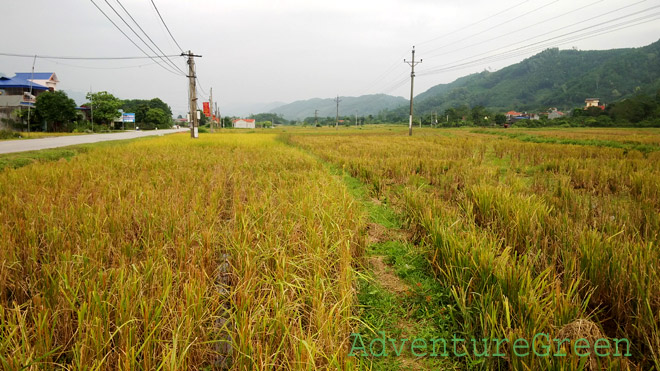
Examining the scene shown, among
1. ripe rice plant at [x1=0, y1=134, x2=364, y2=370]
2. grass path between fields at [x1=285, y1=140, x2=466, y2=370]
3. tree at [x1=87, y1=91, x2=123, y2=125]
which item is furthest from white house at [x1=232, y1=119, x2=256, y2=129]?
grass path between fields at [x1=285, y1=140, x2=466, y2=370]

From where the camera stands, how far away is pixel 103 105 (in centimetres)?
4525

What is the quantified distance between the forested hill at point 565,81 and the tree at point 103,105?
9244 cm

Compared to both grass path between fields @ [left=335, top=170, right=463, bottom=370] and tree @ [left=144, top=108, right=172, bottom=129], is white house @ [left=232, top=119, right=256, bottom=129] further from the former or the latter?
grass path between fields @ [left=335, top=170, right=463, bottom=370]

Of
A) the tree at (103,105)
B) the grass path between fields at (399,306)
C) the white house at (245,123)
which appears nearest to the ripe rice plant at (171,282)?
the grass path between fields at (399,306)

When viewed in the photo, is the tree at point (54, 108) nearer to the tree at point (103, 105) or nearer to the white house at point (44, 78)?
→ the tree at point (103, 105)

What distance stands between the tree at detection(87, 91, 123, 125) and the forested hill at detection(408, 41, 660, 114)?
92.4 m

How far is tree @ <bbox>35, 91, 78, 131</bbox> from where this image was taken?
103ft

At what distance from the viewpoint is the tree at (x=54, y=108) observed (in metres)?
31.3

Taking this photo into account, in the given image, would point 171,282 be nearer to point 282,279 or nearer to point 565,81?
point 282,279

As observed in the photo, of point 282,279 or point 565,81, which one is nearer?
point 282,279

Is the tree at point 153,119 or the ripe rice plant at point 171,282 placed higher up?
the tree at point 153,119

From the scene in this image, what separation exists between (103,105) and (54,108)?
49.9 feet

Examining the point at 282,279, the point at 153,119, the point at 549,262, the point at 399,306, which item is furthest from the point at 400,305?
the point at 153,119

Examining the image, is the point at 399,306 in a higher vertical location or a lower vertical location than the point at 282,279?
lower
